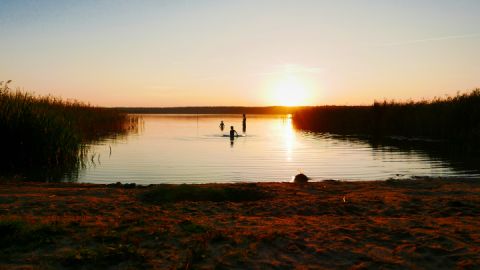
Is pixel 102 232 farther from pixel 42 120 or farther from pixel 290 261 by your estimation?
pixel 42 120

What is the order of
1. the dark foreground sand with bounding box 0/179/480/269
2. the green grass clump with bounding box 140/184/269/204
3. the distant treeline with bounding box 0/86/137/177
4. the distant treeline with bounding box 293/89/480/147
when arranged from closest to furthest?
the dark foreground sand with bounding box 0/179/480/269 → the green grass clump with bounding box 140/184/269/204 → the distant treeline with bounding box 0/86/137/177 → the distant treeline with bounding box 293/89/480/147

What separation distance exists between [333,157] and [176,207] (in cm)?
1840

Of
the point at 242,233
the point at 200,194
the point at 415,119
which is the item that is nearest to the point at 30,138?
the point at 200,194

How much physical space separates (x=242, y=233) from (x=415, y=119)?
38.1 m

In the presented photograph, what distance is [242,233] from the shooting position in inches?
306

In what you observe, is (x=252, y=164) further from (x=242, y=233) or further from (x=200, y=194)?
(x=242, y=233)

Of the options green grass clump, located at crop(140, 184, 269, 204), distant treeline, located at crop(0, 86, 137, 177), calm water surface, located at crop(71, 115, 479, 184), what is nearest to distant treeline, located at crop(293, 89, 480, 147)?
calm water surface, located at crop(71, 115, 479, 184)

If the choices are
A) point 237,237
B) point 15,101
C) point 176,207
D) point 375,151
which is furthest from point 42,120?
point 375,151

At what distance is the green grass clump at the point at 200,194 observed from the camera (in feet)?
39.1

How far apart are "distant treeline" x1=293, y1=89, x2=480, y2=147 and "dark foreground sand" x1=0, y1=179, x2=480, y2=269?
80.4 ft

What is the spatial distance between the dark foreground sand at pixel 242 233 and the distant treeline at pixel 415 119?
2451 cm

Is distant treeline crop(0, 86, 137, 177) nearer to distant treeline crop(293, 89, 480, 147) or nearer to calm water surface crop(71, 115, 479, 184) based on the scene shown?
calm water surface crop(71, 115, 479, 184)

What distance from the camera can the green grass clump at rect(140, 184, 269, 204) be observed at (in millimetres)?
11930

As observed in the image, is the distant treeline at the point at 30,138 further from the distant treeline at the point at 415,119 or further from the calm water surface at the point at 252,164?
the distant treeline at the point at 415,119
